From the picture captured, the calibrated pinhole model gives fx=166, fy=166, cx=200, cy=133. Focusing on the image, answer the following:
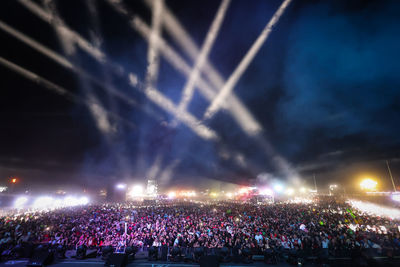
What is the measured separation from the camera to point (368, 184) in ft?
244

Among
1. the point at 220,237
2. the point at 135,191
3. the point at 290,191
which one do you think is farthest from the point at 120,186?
the point at 290,191

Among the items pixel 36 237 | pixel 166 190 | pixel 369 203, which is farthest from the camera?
pixel 166 190

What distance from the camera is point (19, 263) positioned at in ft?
37.8

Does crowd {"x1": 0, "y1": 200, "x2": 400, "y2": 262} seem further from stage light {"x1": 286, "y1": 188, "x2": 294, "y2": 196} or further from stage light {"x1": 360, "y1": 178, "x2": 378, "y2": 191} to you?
stage light {"x1": 286, "y1": 188, "x2": 294, "y2": 196}

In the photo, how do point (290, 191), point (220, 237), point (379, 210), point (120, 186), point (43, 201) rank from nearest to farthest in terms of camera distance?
1. point (220, 237)
2. point (379, 210)
3. point (43, 201)
4. point (120, 186)
5. point (290, 191)

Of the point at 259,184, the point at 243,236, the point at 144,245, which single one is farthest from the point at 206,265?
the point at 259,184

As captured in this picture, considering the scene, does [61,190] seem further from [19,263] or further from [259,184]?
[259,184]

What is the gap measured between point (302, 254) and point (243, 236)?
4.75 metres

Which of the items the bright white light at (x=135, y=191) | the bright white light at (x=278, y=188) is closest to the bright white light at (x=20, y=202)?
the bright white light at (x=135, y=191)

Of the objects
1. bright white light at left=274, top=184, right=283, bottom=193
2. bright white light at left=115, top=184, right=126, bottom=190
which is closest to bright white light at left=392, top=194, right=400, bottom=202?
bright white light at left=274, top=184, right=283, bottom=193

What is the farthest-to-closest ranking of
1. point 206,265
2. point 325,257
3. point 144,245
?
point 144,245, point 325,257, point 206,265

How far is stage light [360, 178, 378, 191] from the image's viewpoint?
71637 mm

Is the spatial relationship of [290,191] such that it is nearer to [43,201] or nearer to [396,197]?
[396,197]

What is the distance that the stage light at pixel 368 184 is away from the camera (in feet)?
235
